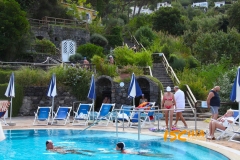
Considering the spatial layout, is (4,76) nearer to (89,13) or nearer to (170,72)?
(170,72)

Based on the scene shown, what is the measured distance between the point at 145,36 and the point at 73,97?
17.6m

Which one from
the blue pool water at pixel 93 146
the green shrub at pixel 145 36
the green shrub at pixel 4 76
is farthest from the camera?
the green shrub at pixel 145 36

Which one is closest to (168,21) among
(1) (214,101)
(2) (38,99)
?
(2) (38,99)

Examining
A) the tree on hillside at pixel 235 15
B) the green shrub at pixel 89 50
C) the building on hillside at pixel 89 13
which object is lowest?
the green shrub at pixel 89 50

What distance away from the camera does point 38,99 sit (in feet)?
69.3

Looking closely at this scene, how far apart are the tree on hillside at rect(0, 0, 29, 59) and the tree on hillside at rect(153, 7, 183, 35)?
18.7 metres

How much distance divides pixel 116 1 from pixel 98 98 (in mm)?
34300

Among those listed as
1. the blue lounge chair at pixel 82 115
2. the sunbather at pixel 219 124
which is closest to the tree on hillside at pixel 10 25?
the blue lounge chair at pixel 82 115

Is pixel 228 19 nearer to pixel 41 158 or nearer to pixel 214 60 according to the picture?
pixel 214 60

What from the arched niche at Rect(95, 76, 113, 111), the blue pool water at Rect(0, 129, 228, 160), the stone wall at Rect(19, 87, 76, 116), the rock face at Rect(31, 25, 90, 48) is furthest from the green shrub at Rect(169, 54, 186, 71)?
the blue pool water at Rect(0, 129, 228, 160)

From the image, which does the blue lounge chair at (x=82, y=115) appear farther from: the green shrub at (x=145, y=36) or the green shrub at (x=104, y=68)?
the green shrub at (x=145, y=36)

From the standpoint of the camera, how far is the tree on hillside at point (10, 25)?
96.1 feet

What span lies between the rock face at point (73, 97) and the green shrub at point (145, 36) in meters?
14.3

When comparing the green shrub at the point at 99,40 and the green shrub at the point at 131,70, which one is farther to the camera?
the green shrub at the point at 99,40
